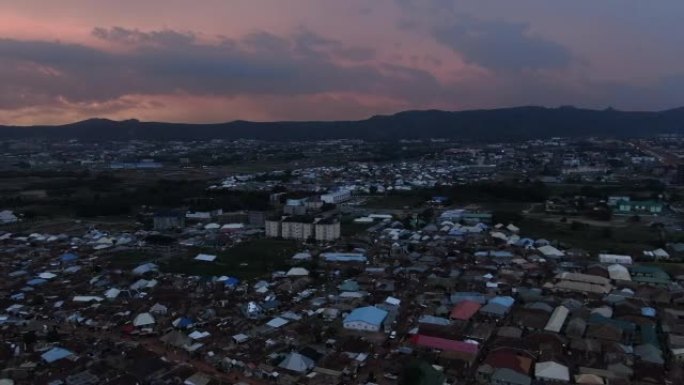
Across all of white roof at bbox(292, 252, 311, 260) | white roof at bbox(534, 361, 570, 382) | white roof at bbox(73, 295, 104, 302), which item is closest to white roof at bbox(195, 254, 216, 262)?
white roof at bbox(292, 252, 311, 260)

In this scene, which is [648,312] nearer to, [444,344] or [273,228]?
[444,344]

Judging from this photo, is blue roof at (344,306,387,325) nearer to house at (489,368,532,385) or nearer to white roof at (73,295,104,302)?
house at (489,368,532,385)

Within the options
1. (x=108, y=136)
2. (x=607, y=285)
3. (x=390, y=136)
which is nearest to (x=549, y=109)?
(x=390, y=136)

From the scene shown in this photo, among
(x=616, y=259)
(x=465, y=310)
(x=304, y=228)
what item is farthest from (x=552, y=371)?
(x=304, y=228)

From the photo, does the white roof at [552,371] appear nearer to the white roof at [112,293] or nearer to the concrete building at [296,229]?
the white roof at [112,293]

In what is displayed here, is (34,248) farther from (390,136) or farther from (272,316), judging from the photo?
(390,136)

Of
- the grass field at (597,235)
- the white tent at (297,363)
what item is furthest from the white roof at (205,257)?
the grass field at (597,235)

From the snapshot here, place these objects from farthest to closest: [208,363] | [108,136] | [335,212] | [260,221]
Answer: [108,136] → [335,212] → [260,221] → [208,363]
